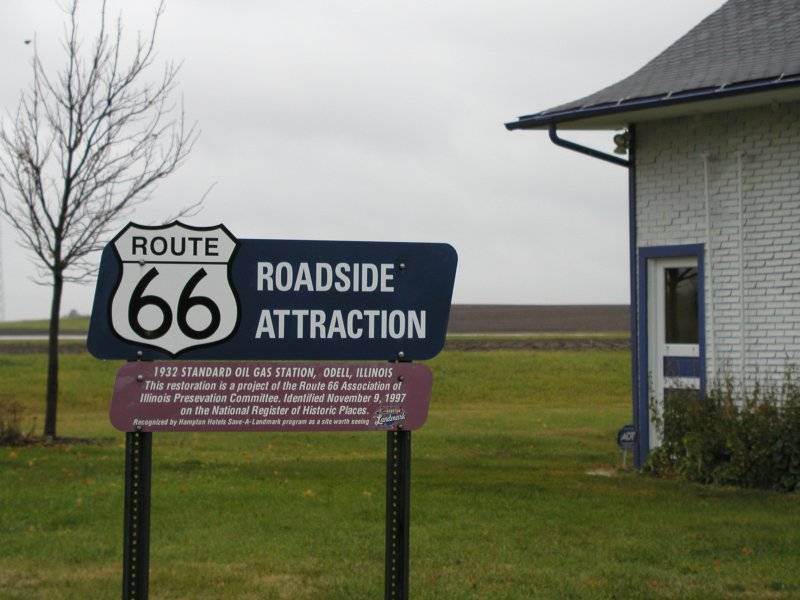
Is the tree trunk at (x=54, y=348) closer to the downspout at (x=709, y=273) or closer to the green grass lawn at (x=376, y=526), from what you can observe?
the green grass lawn at (x=376, y=526)

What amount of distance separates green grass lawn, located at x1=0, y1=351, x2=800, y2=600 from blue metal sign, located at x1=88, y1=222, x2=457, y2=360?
2.03 metres

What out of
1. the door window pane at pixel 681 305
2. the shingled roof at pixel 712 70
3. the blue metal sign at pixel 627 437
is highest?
the shingled roof at pixel 712 70

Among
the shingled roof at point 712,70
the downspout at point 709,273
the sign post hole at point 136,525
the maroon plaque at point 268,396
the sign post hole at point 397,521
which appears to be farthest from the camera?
the downspout at point 709,273

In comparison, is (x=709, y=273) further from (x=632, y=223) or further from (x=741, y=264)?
(x=632, y=223)

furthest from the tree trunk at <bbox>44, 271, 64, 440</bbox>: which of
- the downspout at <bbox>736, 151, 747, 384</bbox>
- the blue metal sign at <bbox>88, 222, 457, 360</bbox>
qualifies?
the blue metal sign at <bbox>88, 222, 457, 360</bbox>

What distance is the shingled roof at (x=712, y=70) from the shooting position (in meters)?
12.7

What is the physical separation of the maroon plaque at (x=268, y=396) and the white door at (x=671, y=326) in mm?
8707

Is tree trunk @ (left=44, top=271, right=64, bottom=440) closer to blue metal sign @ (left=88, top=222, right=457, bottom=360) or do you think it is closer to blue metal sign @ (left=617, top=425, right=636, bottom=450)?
blue metal sign @ (left=617, top=425, right=636, bottom=450)

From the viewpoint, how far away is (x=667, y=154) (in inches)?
Result: 566

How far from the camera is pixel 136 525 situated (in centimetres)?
577

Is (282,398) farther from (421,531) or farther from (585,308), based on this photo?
(585,308)

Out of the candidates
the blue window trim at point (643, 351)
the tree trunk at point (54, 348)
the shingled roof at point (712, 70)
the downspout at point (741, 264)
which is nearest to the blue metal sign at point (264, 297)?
the shingled roof at point (712, 70)

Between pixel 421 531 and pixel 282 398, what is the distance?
3.95 meters

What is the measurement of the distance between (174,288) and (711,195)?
9.07m
